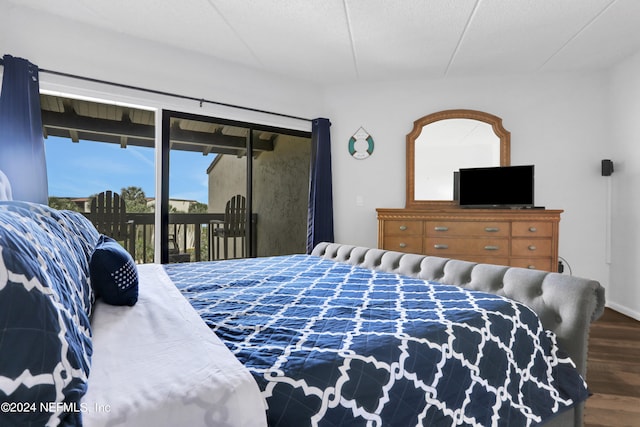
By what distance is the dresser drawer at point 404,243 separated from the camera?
10.7 ft

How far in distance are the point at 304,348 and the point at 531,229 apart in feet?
9.94

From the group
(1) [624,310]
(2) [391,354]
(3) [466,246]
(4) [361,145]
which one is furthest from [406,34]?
(1) [624,310]

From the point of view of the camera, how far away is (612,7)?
7.88 ft

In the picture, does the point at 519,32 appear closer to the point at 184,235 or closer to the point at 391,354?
the point at 391,354

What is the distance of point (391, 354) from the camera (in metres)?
0.82

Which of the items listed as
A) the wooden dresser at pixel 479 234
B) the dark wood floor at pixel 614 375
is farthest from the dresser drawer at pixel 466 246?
Answer: the dark wood floor at pixel 614 375

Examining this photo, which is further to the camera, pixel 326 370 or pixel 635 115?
pixel 635 115

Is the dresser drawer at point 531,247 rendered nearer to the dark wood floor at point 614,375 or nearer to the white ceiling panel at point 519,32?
the dark wood floor at point 614,375

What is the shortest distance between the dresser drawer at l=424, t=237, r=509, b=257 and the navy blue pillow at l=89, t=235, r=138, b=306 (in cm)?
275

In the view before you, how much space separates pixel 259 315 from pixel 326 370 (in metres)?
0.39

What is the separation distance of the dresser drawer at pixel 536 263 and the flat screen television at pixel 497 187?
52cm

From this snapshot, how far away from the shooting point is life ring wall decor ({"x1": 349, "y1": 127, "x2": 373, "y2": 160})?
12.8 feet

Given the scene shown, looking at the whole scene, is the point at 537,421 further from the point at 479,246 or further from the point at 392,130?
the point at 392,130

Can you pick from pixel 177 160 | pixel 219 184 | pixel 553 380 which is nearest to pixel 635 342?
pixel 553 380
